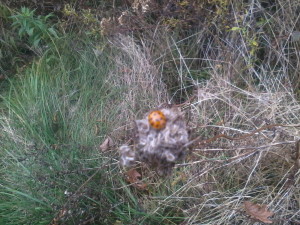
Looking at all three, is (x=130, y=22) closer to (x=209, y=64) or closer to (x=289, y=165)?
(x=209, y=64)

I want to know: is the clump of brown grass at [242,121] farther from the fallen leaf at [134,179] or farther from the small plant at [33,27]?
the small plant at [33,27]

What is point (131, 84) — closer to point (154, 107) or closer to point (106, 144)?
point (154, 107)

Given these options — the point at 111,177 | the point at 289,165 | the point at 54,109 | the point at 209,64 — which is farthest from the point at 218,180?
the point at 54,109

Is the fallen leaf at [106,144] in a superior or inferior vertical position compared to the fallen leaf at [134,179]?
superior

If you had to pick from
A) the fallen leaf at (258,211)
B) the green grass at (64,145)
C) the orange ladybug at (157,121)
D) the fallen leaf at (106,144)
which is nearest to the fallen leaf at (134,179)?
the green grass at (64,145)

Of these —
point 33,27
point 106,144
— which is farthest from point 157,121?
point 33,27

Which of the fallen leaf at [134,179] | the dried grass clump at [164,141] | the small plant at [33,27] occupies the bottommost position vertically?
the fallen leaf at [134,179]
